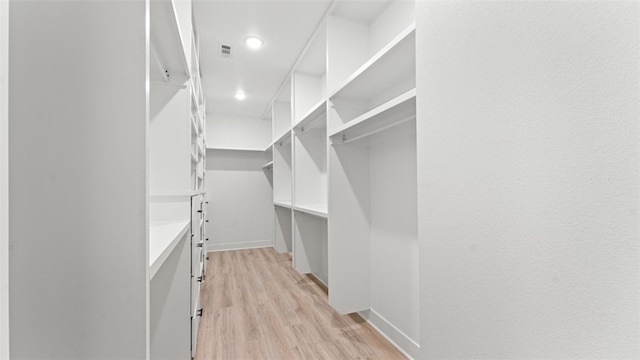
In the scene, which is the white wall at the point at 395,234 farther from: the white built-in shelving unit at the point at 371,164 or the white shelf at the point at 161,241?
the white shelf at the point at 161,241

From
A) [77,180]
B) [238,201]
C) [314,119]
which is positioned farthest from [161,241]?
[238,201]

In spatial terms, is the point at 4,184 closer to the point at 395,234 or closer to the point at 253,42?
the point at 395,234

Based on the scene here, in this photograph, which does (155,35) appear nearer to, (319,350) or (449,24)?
(449,24)

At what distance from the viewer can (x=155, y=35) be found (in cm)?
104

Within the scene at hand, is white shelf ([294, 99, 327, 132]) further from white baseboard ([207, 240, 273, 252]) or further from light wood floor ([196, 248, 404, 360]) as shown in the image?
white baseboard ([207, 240, 273, 252])

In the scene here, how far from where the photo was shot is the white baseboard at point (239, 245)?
15.1 feet

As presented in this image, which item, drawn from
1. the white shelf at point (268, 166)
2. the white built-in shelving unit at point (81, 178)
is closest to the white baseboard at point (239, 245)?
the white shelf at point (268, 166)

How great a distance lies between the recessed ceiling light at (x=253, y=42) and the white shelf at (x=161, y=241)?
74.2 inches

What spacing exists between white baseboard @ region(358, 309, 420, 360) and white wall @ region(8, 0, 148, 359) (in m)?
1.67

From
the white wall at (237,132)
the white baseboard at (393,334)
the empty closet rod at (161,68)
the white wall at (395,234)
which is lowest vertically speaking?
the white baseboard at (393,334)

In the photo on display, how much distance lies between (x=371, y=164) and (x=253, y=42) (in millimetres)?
1646

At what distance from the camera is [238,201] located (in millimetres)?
4855

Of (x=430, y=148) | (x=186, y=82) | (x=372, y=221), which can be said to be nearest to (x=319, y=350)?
(x=372, y=221)

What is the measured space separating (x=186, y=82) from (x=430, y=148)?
130 centimetres
